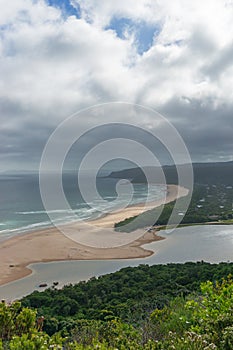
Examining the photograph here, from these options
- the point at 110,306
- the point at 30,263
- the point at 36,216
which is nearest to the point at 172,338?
the point at 110,306

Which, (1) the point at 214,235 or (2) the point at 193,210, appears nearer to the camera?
(1) the point at 214,235

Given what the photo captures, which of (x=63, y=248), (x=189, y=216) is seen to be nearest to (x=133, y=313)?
(x=63, y=248)

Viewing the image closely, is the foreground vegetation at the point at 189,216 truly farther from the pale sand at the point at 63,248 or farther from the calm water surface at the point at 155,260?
the calm water surface at the point at 155,260

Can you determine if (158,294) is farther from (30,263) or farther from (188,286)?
(30,263)

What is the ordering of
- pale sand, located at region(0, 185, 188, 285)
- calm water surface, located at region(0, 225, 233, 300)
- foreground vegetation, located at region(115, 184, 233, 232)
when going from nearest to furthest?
calm water surface, located at region(0, 225, 233, 300), pale sand, located at region(0, 185, 188, 285), foreground vegetation, located at region(115, 184, 233, 232)

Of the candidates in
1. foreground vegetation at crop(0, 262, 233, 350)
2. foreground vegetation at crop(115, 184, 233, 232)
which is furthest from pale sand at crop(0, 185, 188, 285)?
foreground vegetation at crop(0, 262, 233, 350)

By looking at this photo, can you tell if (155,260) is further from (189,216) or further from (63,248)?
(189,216)

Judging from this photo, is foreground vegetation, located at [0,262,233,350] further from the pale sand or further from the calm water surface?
the pale sand
